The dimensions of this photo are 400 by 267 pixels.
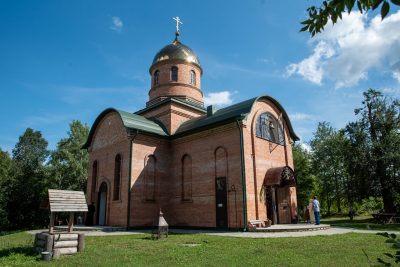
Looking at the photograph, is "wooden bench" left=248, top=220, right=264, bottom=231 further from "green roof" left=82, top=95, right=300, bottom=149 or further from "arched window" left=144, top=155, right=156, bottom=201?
"arched window" left=144, top=155, right=156, bottom=201

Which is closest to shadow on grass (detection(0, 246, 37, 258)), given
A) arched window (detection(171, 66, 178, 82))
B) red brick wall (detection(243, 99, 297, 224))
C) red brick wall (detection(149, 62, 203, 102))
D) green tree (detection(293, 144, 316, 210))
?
red brick wall (detection(243, 99, 297, 224))

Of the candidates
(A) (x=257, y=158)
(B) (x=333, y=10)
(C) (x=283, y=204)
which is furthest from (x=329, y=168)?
(B) (x=333, y=10)

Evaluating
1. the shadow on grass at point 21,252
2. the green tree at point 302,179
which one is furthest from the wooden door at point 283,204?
the green tree at point 302,179

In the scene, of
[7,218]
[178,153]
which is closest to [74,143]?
[7,218]

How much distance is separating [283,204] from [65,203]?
12592 millimetres

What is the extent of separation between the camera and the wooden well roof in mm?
9391

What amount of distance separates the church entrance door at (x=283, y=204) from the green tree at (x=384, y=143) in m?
8.10

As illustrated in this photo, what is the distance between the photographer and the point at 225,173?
16312mm

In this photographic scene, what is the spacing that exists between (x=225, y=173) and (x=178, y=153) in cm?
417

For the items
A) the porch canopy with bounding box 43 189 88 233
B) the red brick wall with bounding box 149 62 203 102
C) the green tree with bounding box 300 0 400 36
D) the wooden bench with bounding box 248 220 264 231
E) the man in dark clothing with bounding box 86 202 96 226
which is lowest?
the wooden bench with bounding box 248 220 264 231

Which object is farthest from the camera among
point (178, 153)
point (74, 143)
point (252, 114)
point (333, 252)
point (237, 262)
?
point (74, 143)

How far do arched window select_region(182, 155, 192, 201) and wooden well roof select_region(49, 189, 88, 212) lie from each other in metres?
8.56

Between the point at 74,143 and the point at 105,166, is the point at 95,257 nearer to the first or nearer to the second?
the point at 105,166

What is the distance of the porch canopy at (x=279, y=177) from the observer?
16.0 metres
